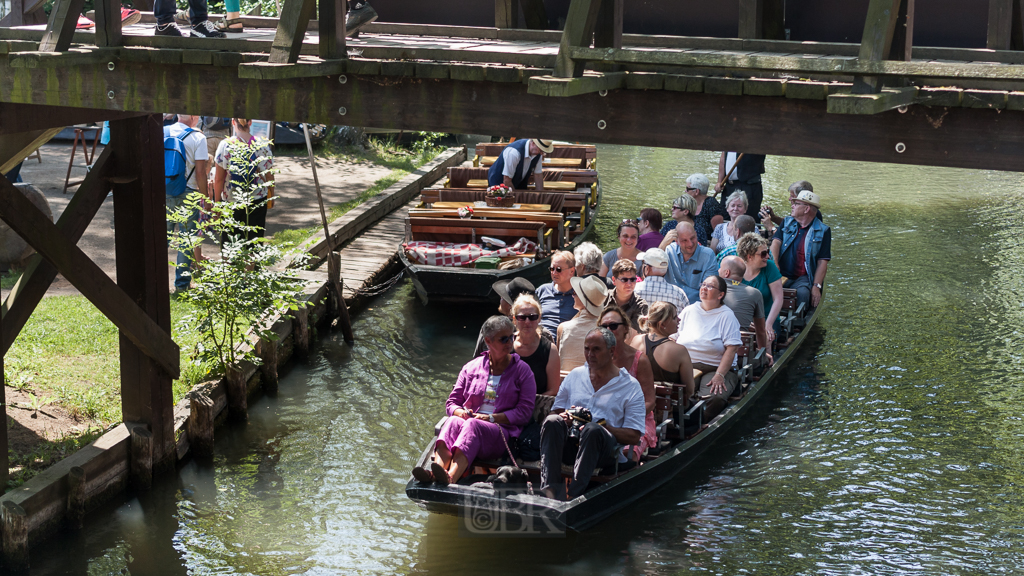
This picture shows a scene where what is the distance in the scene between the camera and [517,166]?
1205cm

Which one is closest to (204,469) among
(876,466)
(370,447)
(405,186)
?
(370,447)

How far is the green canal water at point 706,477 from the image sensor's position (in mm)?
6336

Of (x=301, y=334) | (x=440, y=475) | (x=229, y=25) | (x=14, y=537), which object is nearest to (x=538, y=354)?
(x=440, y=475)

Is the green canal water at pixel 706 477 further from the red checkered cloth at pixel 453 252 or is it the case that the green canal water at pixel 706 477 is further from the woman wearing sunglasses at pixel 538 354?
the woman wearing sunglasses at pixel 538 354

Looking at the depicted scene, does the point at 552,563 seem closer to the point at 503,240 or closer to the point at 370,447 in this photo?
the point at 370,447

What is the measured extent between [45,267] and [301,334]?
3.67 meters

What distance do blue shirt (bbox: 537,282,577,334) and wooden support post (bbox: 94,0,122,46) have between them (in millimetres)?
3479

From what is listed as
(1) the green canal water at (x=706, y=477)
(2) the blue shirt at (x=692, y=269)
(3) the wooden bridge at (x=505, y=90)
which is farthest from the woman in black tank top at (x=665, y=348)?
(3) the wooden bridge at (x=505, y=90)

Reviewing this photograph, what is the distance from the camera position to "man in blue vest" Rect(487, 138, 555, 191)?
11.9m

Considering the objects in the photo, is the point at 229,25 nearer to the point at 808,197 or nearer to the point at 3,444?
the point at 3,444

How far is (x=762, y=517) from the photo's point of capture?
6.91 metres

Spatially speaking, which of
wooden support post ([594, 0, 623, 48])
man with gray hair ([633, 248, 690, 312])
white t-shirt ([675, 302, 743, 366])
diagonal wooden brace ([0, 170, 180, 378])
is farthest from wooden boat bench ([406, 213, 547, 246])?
wooden support post ([594, 0, 623, 48])

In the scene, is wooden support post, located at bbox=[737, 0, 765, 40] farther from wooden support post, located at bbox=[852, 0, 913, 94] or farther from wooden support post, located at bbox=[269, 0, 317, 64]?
wooden support post, located at bbox=[269, 0, 317, 64]

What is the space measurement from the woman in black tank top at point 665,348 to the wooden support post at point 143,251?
10.5 ft
